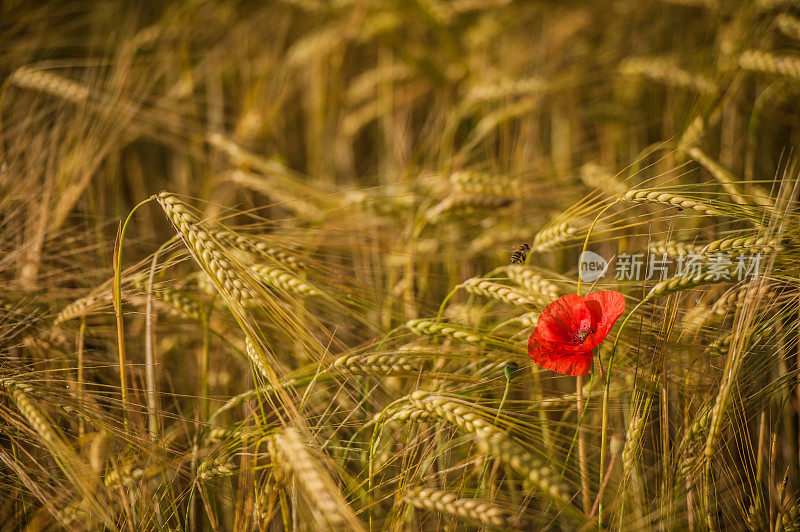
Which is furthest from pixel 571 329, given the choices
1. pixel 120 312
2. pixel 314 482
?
pixel 120 312

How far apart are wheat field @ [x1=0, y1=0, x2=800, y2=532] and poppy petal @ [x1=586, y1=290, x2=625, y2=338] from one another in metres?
0.02

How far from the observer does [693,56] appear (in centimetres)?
134

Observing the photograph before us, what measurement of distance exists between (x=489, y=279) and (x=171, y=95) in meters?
1.26

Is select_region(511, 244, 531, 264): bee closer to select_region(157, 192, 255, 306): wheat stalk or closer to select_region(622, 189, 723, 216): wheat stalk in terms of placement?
select_region(622, 189, 723, 216): wheat stalk

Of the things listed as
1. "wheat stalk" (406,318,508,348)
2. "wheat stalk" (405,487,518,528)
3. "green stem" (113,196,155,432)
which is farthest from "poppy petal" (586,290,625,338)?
"green stem" (113,196,155,432)

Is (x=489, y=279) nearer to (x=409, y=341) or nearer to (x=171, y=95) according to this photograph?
(x=409, y=341)

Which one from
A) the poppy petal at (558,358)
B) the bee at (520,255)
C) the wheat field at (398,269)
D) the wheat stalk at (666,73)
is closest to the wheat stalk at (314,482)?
the wheat field at (398,269)

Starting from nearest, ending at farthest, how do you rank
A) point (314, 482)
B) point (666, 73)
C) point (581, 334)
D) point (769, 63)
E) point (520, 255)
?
point (314, 482) < point (581, 334) < point (520, 255) < point (769, 63) < point (666, 73)

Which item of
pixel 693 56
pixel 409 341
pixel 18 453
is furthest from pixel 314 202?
pixel 693 56

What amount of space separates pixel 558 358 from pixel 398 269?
0.51 meters

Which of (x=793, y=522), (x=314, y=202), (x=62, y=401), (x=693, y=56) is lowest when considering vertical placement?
(x=793, y=522)

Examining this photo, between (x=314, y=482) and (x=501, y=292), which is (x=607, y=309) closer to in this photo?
Answer: (x=501, y=292)

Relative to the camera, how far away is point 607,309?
1.86 feet

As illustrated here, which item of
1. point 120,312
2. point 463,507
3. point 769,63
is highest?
point 769,63
